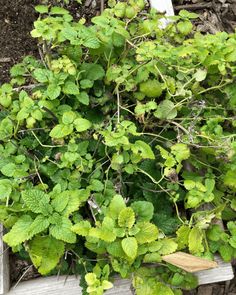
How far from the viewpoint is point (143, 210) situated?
1529 mm

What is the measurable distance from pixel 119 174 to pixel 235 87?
54cm

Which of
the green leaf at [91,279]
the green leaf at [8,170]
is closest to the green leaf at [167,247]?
the green leaf at [91,279]

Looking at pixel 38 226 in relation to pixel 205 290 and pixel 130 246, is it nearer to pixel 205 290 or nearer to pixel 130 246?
pixel 130 246

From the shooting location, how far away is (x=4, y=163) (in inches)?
65.1

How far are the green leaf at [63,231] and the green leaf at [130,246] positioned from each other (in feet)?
0.51

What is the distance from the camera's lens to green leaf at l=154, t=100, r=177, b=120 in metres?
1.70

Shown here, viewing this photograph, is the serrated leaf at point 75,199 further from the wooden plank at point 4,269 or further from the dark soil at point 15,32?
the dark soil at point 15,32

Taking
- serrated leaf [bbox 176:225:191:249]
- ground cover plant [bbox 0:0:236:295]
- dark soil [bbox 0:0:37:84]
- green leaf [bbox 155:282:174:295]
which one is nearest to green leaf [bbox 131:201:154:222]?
ground cover plant [bbox 0:0:236:295]

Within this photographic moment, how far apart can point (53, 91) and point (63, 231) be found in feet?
1.59

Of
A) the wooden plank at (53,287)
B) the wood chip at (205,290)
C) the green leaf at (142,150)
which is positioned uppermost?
the green leaf at (142,150)

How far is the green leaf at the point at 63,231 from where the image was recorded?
1439mm

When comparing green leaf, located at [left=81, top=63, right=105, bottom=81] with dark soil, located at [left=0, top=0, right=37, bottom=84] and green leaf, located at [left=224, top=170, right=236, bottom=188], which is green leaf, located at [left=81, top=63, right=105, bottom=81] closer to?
dark soil, located at [left=0, top=0, right=37, bottom=84]

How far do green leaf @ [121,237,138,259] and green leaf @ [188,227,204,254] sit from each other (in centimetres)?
20

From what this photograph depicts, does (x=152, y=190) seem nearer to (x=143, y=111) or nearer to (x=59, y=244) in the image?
(x=143, y=111)
